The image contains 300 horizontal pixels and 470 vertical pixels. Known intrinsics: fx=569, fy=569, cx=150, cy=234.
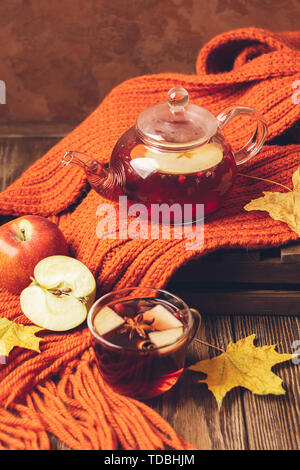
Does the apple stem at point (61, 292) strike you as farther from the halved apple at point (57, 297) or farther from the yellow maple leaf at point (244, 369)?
the yellow maple leaf at point (244, 369)

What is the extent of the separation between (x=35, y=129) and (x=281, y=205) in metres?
0.74

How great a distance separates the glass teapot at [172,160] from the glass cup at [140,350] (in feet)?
0.55

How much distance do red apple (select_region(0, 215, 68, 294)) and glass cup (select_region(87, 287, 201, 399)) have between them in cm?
16

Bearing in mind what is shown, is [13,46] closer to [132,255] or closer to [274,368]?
[132,255]

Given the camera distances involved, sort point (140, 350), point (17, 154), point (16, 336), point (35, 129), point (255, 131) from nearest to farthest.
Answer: point (140, 350) < point (16, 336) < point (255, 131) < point (17, 154) < point (35, 129)

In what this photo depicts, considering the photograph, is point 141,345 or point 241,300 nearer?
point 141,345

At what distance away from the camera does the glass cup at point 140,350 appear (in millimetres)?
704

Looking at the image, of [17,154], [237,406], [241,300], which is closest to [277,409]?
[237,406]

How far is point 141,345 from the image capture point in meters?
0.72

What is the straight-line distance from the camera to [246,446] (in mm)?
714

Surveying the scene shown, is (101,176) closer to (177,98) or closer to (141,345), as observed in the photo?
(177,98)

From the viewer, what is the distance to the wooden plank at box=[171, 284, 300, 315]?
893 mm

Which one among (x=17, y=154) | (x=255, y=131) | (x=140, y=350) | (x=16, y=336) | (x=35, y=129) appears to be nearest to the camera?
(x=140, y=350)
